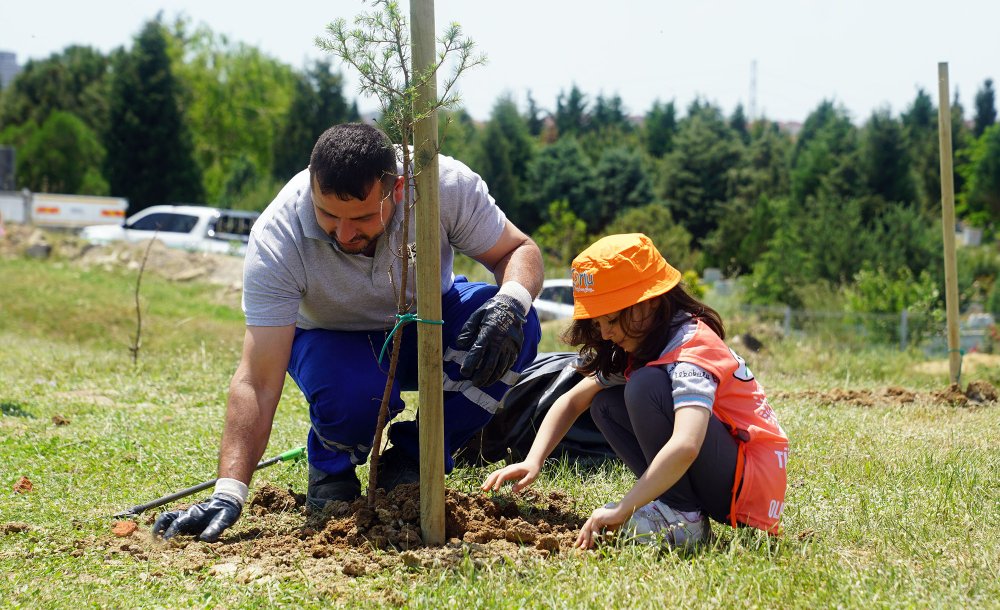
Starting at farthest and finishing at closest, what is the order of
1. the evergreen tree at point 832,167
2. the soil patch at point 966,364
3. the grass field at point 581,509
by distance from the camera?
the evergreen tree at point 832,167 → the soil patch at point 966,364 → the grass field at point 581,509

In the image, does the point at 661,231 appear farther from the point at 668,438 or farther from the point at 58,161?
the point at 668,438

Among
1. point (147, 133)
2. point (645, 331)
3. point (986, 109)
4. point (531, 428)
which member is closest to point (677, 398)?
point (645, 331)

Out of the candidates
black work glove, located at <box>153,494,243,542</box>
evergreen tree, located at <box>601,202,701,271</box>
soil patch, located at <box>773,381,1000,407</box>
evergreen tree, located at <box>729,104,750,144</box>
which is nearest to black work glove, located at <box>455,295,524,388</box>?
Answer: black work glove, located at <box>153,494,243,542</box>

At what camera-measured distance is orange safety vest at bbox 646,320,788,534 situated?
2.61m

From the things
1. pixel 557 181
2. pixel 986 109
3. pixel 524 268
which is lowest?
pixel 524 268

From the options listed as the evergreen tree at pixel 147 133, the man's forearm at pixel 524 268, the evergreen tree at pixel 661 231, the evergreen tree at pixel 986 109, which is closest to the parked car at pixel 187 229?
the evergreen tree at pixel 147 133

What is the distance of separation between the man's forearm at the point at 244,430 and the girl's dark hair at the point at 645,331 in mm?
943

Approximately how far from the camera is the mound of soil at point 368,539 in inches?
99.8

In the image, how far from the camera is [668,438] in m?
2.62

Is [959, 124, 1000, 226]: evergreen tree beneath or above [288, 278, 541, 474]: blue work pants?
above

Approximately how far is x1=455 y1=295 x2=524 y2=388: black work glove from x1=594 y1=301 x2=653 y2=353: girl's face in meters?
0.27

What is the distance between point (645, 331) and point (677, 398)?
29 centimetres

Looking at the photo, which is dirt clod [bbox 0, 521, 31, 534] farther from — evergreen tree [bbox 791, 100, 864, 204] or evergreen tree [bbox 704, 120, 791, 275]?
evergreen tree [bbox 791, 100, 864, 204]

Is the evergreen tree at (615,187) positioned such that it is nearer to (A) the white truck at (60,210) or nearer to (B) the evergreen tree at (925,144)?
(B) the evergreen tree at (925,144)
